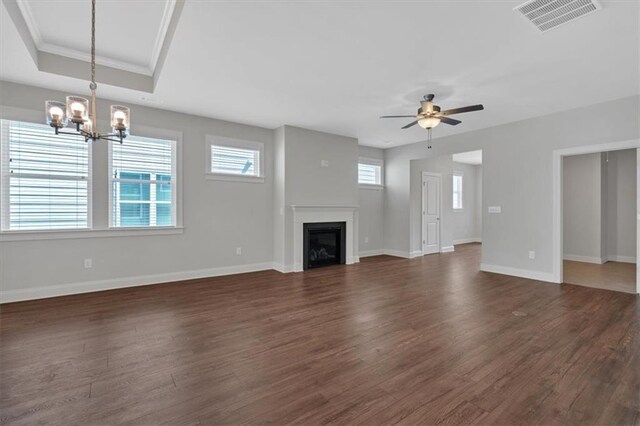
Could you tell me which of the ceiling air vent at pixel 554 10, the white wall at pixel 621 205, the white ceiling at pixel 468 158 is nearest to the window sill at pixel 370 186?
the white ceiling at pixel 468 158

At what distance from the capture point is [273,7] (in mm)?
2477

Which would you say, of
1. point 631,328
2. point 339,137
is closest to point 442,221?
point 339,137

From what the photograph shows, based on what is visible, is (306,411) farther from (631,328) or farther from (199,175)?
(199,175)

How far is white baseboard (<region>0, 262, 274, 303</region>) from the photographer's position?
4.02m


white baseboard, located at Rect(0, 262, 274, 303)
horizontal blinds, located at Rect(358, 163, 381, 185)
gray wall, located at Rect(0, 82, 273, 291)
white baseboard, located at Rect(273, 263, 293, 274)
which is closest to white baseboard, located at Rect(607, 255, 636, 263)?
horizontal blinds, located at Rect(358, 163, 381, 185)

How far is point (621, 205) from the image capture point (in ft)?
22.1

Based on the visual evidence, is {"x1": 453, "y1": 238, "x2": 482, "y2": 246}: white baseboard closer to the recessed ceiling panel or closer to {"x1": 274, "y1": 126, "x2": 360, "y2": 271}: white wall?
{"x1": 274, "y1": 126, "x2": 360, "y2": 271}: white wall

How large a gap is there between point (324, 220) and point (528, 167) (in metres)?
3.82

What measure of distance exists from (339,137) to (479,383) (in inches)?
213

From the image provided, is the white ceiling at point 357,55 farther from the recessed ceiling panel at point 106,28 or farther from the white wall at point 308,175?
the white wall at point 308,175

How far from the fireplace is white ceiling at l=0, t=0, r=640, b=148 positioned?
2.44 meters

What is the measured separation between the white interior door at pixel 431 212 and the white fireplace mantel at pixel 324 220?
2215 mm

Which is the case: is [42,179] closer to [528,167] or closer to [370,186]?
[370,186]

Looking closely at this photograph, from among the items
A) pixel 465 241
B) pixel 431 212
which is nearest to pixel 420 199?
pixel 431 212
